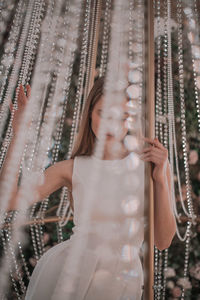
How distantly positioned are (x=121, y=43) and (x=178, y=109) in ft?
3.31

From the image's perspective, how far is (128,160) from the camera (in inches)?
31.7

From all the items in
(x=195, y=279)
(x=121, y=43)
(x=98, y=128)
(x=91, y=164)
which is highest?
(x=121, y=43)

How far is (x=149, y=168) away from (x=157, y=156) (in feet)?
0.38

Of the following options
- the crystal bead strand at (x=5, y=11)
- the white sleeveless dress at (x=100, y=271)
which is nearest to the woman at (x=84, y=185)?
the white sleeveless dress at (x=100, y=271)

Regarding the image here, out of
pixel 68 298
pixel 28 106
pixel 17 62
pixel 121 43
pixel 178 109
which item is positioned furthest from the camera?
pixel 178 109

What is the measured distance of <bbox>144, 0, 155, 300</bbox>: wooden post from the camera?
48 centimetres

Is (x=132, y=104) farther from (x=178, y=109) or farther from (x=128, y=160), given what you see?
(x=178, y=109)

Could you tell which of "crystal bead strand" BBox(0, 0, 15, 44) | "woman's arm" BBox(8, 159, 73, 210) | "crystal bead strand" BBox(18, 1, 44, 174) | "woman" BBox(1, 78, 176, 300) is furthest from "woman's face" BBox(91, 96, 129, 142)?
"crystal bead strand" BBox(0, 0, 15, 44)

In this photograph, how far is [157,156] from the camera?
0.63 metres

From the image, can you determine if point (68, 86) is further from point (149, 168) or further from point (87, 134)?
point (149, 168)

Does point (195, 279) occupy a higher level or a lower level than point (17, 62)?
lower

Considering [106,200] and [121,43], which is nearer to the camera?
[106,200]

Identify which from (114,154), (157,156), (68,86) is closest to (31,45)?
(68,86)

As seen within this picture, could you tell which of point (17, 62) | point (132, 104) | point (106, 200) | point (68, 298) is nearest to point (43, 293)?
point (68, 298)
